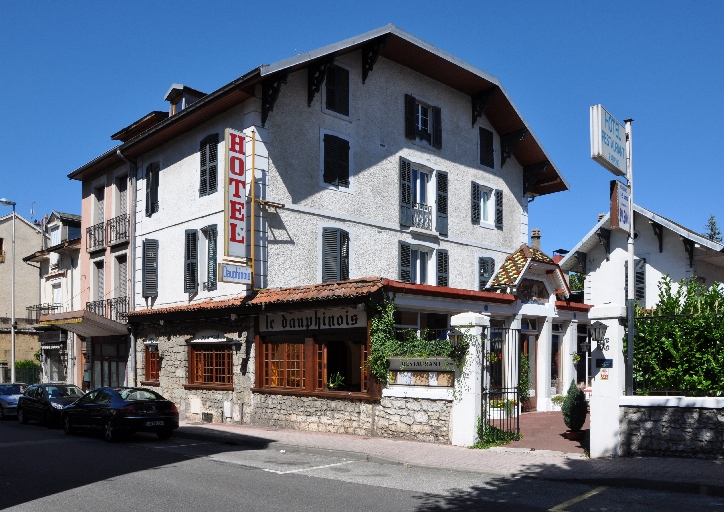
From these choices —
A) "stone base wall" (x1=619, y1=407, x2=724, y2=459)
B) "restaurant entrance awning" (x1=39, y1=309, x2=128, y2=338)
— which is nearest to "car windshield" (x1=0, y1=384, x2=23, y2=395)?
"restaurant entrance awning" (x1=39, y1=309, x2=128, y2=338)

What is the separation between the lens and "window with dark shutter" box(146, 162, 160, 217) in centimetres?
2383

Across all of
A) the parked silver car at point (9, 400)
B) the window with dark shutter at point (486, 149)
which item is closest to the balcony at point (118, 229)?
the parked silver car at point (9, 400)

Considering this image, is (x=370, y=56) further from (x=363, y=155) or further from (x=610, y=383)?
(x=610, y=383)

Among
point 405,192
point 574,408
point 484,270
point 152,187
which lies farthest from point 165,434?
point 484,270

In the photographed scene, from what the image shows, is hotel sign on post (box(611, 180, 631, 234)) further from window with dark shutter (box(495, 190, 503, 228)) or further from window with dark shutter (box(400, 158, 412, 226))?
window with dark shutter (box(495, 190, 503, 228))

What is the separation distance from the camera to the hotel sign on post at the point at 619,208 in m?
12.5

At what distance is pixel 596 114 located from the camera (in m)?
12.6

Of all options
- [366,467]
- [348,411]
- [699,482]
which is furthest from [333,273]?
[699,482]

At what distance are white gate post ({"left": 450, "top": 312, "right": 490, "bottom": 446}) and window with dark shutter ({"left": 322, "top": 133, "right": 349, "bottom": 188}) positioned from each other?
826cm

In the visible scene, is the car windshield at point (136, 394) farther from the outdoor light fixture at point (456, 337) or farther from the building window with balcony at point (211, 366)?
the outdoor light fixture at point (456, 337)

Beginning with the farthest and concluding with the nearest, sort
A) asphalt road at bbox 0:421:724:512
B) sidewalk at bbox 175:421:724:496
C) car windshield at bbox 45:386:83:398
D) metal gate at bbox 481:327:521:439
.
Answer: car windshield at bbox 45:386:83:398, metal gate at bbox 481:327:521:439, sidewalk at bbox 175:421:724:496, asphalt road at bbox 0:421:724:512

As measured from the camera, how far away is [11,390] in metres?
26.1

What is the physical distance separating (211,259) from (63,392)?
6.63 metres

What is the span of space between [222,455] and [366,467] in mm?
3266
